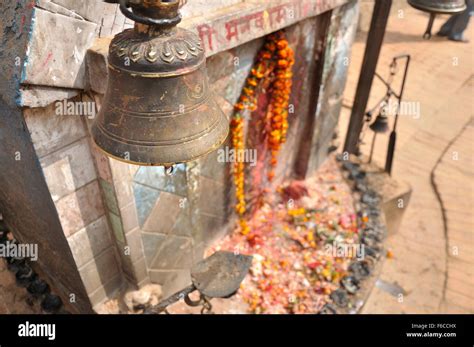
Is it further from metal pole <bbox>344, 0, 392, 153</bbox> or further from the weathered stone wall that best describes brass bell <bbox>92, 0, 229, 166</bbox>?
metal pole <bbox>344, 0, 392, 153</bbox>

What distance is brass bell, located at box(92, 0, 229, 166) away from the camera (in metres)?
1.64

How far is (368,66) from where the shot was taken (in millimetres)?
5855

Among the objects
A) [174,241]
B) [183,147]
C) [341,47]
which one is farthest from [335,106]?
[183,147]

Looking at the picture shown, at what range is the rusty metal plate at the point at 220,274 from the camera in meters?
3.39

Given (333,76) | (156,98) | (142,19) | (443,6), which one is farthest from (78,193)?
(333,76)

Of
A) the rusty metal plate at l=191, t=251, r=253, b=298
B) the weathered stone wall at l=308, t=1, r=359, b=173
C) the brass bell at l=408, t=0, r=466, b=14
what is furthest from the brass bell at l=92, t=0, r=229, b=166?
the weathered stone wall at l=308, t=1, r=359, b=173

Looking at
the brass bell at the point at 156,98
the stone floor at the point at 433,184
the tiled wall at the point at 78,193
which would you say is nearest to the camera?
the brass bell at the point at 156,98

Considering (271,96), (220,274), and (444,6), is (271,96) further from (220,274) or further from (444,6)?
(220,274)

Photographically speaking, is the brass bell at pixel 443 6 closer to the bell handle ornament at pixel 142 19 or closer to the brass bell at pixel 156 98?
the brass bell at pixel 156 98

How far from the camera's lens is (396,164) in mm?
8227

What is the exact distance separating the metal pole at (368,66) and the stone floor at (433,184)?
39.6 inches

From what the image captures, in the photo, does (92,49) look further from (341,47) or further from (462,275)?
(462,275)

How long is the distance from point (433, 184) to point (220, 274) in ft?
18.6

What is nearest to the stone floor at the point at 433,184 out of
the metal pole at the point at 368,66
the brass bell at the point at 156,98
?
the metal pole at the point at 368,66
